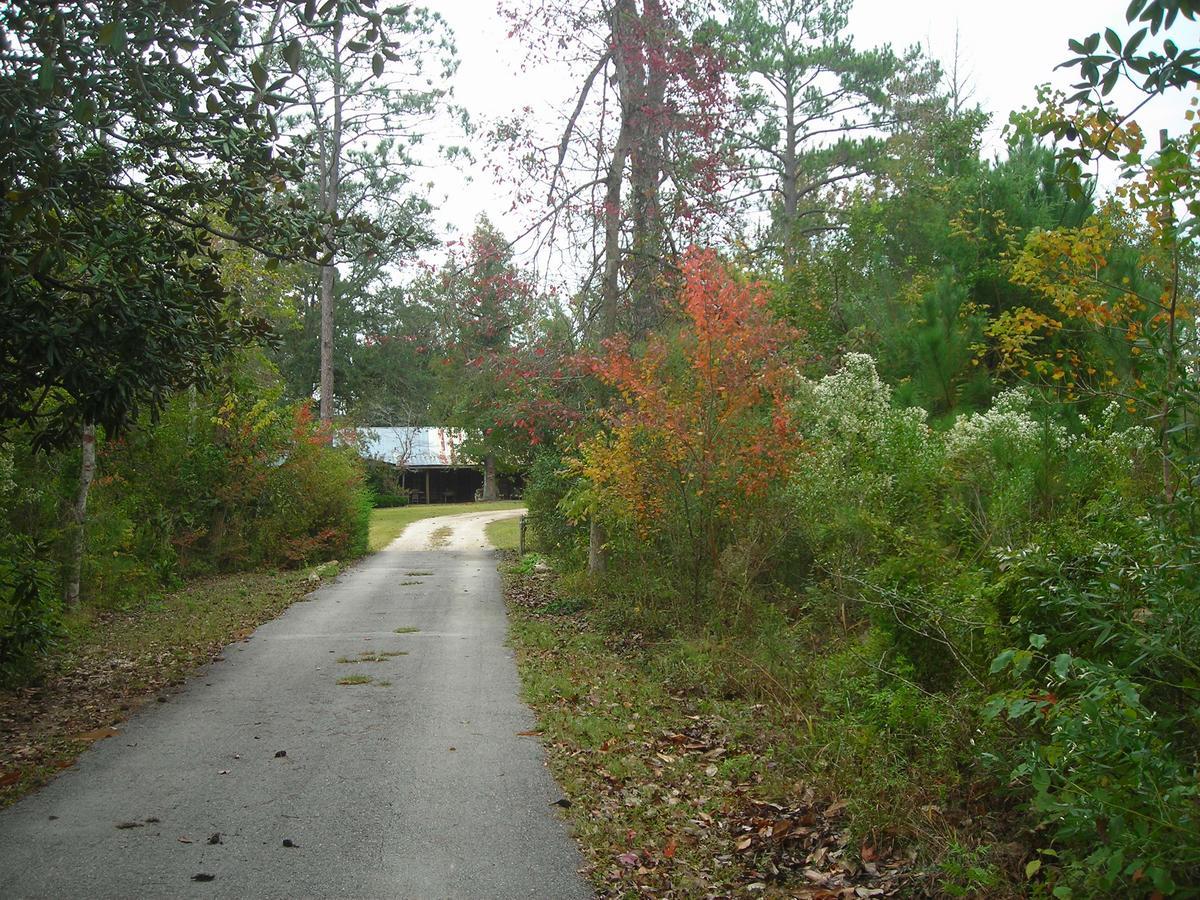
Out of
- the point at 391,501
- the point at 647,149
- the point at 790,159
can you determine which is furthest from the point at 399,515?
the point at 647,149

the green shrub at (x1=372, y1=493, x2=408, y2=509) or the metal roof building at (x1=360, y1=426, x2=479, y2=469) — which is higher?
the metal roof building at (x1=360, y1=426, x2=479, y2=469)

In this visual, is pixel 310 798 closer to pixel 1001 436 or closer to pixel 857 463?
pixel 857 463

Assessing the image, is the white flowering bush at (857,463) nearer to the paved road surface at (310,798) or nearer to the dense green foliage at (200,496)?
the paved road surface at (310,798)

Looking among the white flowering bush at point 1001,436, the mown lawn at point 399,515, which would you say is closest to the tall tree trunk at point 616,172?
the white flowering bush at point 1001,436

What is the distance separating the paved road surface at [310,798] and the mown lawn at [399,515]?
20.8 meters

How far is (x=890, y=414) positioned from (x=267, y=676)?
6922mm

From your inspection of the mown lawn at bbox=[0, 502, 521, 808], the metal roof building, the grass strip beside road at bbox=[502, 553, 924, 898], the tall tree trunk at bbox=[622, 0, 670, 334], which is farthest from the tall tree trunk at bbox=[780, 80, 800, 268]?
the metal roof building

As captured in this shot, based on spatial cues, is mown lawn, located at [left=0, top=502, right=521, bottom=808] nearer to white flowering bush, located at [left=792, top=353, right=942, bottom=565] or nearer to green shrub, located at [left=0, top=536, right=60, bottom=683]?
green shrub, located at [left=0, top=536, right=60, bottom=683]

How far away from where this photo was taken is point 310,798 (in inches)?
253

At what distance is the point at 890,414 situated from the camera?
10547 millimetres

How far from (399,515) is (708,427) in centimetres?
3655

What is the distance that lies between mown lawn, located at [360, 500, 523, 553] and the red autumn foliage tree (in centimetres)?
1926

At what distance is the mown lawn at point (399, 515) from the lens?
35000 mm

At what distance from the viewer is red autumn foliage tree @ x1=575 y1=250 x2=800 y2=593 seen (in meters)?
11.2
